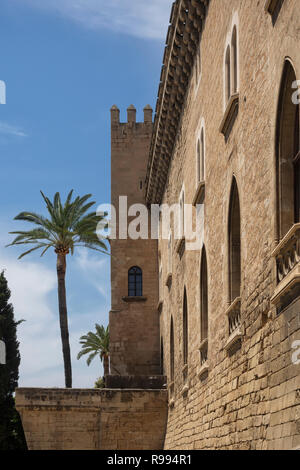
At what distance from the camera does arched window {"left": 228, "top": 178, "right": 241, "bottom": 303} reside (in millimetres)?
12445

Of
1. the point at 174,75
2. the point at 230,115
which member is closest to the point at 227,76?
the point at 230,115

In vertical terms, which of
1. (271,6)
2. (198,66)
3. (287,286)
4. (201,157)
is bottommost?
(287,286)

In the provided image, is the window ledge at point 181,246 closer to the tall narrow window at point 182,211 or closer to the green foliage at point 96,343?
the tall narrow window at point 182,211

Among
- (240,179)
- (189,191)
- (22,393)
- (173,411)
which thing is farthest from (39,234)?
(240,179)

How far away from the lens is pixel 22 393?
2439 cm

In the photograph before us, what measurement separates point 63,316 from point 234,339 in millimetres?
21490

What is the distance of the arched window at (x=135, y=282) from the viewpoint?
106ft

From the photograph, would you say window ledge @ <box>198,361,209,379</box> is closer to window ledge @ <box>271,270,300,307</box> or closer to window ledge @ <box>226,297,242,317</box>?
window ledge @ <box>226,297,242,317</box>

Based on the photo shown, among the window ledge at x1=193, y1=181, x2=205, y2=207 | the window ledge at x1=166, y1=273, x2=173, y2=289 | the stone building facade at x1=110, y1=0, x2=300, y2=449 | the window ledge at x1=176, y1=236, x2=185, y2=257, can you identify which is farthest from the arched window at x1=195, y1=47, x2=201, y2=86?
the window ledge at x1=166, y1=273, x2=173, y2=289

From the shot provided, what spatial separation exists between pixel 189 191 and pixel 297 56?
10481 millimetres

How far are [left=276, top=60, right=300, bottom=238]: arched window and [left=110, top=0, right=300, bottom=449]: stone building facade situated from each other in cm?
1

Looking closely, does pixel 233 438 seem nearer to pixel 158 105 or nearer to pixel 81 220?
pixel 158 105

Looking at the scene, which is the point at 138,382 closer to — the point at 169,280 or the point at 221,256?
the point at 169,280

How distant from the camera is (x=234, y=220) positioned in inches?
495
